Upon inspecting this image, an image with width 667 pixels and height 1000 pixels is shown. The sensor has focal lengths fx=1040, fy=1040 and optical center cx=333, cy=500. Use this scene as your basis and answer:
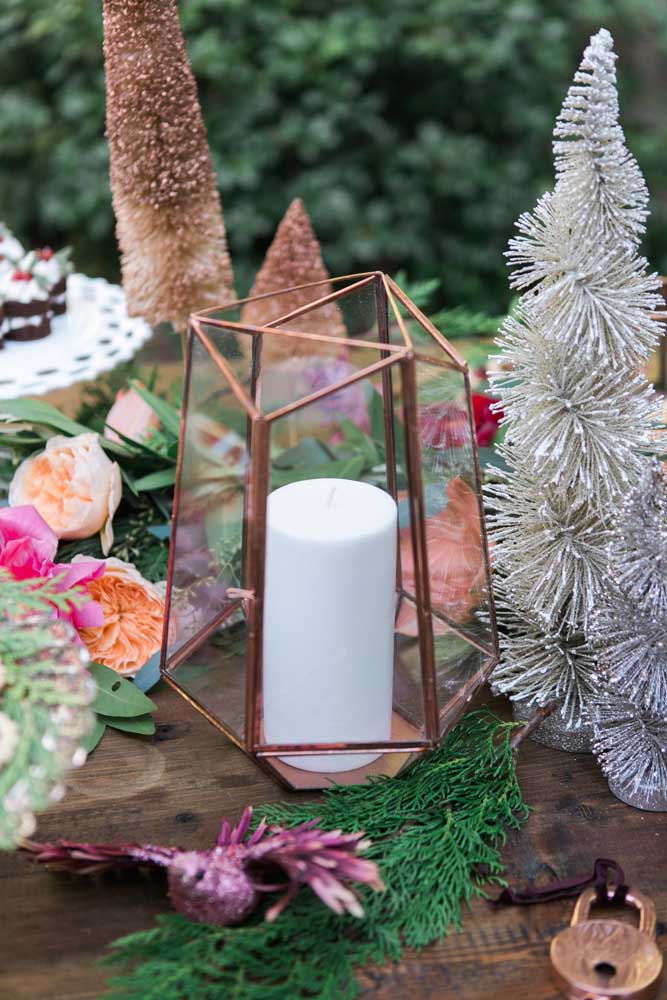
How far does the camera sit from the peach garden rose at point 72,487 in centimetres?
76

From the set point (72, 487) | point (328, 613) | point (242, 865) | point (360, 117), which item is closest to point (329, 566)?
point (328, 613)

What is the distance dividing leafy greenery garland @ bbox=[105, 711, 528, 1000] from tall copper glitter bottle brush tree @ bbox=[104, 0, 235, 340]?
454 mm

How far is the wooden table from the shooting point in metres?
0.51

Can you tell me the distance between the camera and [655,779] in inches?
24.0

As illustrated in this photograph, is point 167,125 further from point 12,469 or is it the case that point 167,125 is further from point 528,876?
point 528,876

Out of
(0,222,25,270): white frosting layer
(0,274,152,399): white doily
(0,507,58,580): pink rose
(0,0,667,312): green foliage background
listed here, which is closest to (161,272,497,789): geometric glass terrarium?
(0,507,58,580): pink rose

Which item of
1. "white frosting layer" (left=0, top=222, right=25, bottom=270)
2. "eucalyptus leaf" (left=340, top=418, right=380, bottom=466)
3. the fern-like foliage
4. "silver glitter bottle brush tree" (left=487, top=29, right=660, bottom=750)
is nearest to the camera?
the fern-like foliage

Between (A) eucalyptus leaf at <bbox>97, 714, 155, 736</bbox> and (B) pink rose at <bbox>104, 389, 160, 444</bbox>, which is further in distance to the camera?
(B) pink rose at <bbox>104, 389, 160, 444</bbox>

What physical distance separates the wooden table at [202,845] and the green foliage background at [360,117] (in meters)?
1.74

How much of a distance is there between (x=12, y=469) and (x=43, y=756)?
1.35 feet

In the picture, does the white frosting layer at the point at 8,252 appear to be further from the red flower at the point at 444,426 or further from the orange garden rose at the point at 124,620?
the red flower at the point at 444,426

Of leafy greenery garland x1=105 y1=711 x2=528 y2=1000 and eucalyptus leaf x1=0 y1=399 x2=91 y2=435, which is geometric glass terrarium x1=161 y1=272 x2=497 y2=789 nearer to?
leafy greenery garland x1=105 y1=711 x2=528 y2=1000

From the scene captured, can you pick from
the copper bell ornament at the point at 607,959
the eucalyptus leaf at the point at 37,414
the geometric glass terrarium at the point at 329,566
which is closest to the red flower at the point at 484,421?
the geometric glass terrarium at the point at 329,566

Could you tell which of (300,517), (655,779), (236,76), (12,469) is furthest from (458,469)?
(236,76)
